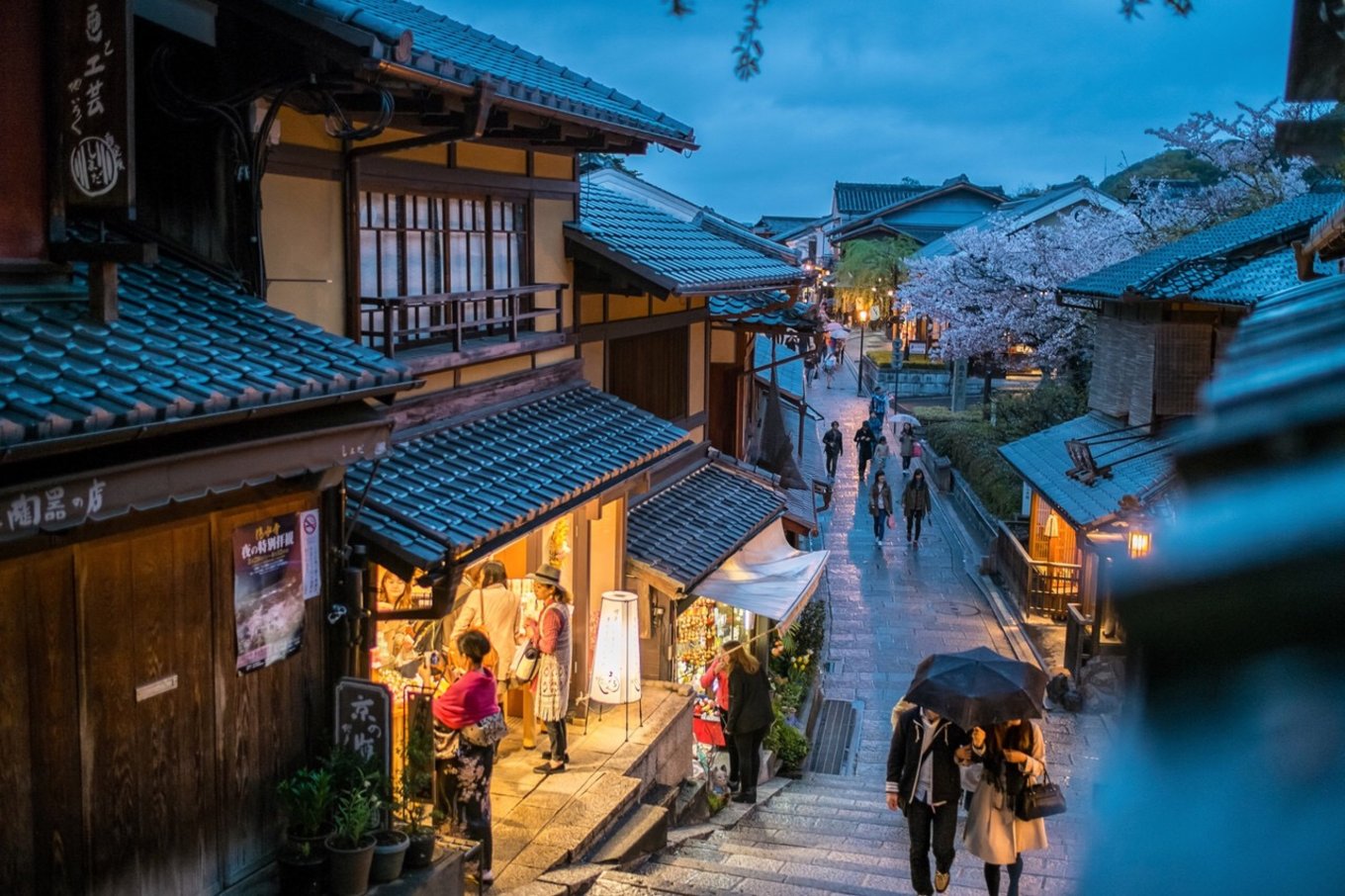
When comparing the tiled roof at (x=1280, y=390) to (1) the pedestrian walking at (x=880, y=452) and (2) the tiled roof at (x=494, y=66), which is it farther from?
(1) the pedestrian walking at (x=880, y=452)

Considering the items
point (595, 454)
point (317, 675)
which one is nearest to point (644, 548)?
point (595, 454)

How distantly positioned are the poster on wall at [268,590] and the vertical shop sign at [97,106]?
83.0 inches

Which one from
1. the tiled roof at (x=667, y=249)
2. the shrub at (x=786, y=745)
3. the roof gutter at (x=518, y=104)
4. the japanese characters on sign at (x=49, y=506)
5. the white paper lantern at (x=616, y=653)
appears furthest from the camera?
the shrub at (x=786, y=745)

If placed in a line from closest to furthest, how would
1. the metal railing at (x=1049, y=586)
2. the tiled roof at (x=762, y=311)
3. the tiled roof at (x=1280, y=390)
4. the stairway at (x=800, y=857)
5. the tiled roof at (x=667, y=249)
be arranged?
the tiled roof at (x=1280, y=390) < the stairway at (x=800, y=857) < the tiled roof at (x=667, y=249) < the tiled roof at (x=762, y=311) < the metal railing at (x=1049, y=586)

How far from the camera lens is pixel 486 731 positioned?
9.73 m

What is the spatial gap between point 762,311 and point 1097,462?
8.04 metres

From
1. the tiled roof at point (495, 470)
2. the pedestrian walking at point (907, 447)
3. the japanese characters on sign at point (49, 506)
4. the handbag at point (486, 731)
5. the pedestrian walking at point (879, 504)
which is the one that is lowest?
the pedestrian walking at point (879, 504)

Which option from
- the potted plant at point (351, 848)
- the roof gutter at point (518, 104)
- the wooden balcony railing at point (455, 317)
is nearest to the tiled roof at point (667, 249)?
the wooden balcony railing at point (455, 317)

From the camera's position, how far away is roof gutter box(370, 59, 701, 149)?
7.92 metres

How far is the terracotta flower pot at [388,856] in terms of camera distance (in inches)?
306

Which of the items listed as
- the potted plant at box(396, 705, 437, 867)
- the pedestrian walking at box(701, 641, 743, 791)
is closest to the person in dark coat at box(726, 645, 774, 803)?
the pedestrian walking at box(701, 641, 743, 791)

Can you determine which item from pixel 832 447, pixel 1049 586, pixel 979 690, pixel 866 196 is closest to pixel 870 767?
pixel 1049 586

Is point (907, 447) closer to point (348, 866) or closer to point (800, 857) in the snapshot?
point (800, 857)

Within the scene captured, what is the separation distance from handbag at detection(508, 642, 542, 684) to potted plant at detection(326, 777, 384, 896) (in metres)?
4.06
